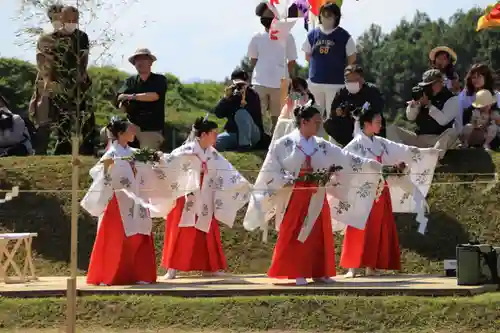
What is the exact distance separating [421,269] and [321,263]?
6.65 ft

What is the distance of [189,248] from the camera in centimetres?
1191

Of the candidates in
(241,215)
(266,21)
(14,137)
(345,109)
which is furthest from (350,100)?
(14,137)

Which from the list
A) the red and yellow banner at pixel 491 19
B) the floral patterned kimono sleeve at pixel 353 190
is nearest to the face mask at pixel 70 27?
the floral patterned kimono sleeve at pixel 353 190

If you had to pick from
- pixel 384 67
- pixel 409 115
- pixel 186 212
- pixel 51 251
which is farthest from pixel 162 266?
pixel 384 67

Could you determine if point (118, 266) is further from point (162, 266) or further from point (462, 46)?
point (462, 46)

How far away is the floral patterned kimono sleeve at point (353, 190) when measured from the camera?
11.4 m

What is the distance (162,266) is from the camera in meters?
12.3

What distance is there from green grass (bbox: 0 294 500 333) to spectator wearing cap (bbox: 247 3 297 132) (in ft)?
17.4

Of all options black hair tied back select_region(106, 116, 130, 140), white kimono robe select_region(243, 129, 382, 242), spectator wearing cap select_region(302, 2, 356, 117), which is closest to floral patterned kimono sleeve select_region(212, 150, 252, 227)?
white kimono robe select_region(243, 129, 382, 242)

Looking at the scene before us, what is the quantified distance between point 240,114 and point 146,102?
1.17 metres

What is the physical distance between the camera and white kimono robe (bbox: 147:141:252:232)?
1185cm

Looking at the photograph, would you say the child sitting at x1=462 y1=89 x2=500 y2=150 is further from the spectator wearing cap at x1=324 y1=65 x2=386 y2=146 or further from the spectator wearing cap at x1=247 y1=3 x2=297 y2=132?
the spectator wearing cap at x1=247 y1=3 x2=297 y2=132

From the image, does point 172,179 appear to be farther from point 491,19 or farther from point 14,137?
point 491,19

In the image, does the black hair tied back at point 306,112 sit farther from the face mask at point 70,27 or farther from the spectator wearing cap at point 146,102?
the spectator wearing cap at point 146,102
